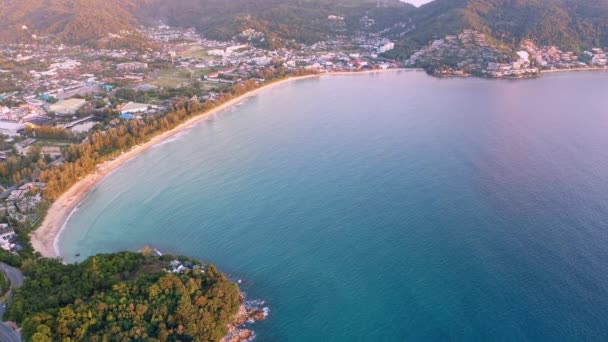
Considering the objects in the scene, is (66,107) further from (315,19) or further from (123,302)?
(315,19)

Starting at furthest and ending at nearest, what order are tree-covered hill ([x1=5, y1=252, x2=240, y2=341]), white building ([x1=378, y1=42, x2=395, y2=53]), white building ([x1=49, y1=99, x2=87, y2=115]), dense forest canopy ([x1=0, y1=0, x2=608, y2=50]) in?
white building ([x1=378, y1=42, x2=395, y2=53]) < dense forest canopy ([x1=0, y1=0, x2=608, y2=50]) < white building ([x1=49, y1=99, x2=87, y2=115]) < tree-covered hill ([x1=5, y1=252, x2=240, y2=341])

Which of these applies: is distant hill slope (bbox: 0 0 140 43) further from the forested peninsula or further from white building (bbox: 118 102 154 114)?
the forested peninsula

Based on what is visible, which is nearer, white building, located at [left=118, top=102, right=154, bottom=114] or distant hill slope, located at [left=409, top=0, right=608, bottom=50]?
white building, located at [left=118, top=102, right=154, bottom=114]

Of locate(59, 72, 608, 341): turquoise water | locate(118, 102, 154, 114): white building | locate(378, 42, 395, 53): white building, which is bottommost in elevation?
locate(59, 72, 608, 341): turquoise water

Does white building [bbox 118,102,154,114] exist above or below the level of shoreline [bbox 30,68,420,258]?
above

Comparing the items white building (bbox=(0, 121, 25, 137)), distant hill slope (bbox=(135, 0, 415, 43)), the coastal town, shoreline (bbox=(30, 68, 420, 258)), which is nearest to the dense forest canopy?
distant hill slope (bbox=(135, 0, 415, 43))

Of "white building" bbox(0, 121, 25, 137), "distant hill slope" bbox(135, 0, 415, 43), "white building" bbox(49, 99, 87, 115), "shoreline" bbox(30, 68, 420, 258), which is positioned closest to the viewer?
"shoreline" bbox(30, 68, 420, 258)
